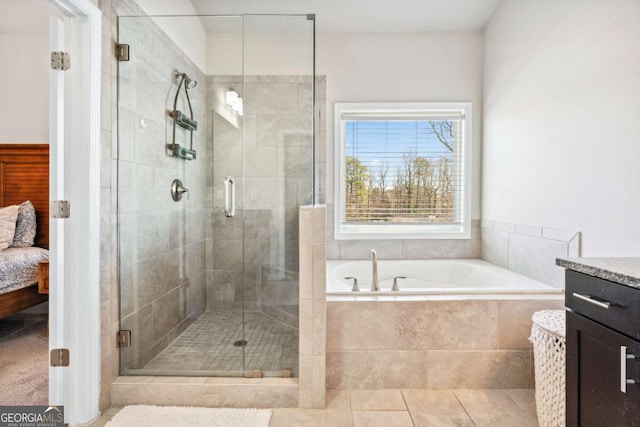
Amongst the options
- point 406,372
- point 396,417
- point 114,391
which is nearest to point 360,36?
point 406,372

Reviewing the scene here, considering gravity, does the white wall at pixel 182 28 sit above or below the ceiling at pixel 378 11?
below

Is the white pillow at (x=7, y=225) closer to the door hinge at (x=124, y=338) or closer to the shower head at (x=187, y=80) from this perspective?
the door hinge at (x=124, y=338)

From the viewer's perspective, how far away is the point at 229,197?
221 cm

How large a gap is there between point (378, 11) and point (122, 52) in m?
2.05

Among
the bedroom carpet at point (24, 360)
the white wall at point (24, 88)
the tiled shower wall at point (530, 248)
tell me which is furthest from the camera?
the white wall at point (24, 88)

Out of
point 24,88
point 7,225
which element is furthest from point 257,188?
point 24,88

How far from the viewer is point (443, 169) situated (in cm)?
326

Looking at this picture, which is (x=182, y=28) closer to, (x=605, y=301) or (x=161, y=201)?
(x=161, y=201)

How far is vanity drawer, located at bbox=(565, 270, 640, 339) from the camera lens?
0.95 m

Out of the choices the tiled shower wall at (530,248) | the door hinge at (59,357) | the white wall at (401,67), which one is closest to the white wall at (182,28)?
the white wall at (401,67)

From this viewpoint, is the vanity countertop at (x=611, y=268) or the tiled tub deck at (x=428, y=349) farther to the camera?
the tiled tub deck at (x=428, y=349)

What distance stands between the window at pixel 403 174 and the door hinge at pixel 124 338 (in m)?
1.85

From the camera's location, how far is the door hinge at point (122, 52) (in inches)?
74.8

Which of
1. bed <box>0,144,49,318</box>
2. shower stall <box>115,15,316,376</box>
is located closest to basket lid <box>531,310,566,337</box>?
shower stall <box>115,15,316,376</box>
